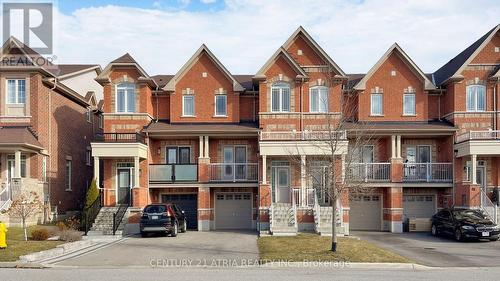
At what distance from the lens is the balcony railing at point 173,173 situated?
3066 centimetres

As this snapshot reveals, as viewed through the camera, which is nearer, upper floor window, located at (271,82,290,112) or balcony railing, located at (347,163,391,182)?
balcony railing, located at (347,163,391,182)

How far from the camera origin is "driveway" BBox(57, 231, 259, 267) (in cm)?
1756

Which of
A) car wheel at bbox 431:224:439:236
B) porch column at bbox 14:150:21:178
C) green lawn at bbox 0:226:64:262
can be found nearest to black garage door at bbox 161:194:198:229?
porch column at bbox 14:150:21:178

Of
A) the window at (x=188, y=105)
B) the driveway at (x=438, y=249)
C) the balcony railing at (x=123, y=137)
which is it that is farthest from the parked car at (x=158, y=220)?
the driveway at (x=438, y=249)

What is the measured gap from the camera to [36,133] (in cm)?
3022

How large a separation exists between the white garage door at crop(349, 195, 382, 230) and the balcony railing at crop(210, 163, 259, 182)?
650 centimetres

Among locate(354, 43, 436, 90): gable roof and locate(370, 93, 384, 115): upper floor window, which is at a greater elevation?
locate(354, 43, 436, 90): gable roof

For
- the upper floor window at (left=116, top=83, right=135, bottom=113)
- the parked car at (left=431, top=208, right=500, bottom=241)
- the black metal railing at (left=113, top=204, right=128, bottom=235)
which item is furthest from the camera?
the upper floor window at (left=116, top=83, right=135, bottom=113)

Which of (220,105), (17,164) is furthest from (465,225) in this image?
(17,164)

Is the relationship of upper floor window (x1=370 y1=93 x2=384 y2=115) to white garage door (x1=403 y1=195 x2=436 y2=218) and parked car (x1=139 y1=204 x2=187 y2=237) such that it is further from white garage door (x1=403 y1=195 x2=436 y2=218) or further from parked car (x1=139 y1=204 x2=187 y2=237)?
parked car (x1=139 y1=204 x2=187 y2=237)

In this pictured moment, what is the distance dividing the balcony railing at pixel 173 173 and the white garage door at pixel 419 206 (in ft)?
42.8

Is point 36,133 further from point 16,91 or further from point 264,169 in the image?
Result: point 264,169

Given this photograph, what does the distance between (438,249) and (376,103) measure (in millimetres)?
12264

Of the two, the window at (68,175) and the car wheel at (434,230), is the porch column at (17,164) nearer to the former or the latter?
the window at (68,175)
